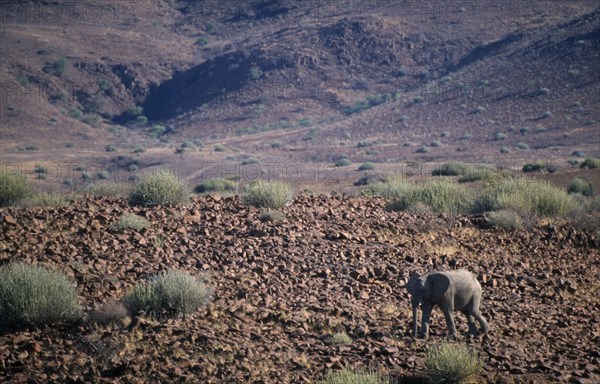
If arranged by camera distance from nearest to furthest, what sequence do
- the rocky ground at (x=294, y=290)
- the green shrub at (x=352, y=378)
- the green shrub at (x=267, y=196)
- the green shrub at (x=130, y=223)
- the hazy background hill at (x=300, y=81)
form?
the green shrub at (x=352, y=378)
the rocky ground at (x=294, y=290)
the green shrub at (x=130, y=223)
the green shrub at (x=267, y=196)
the hazy background hill at (x=300, y=81)

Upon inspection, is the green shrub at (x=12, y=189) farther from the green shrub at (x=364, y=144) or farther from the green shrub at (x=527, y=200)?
the green shrub at (x=364, y=144)

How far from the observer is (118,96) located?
225 feet

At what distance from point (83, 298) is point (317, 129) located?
49704 mm

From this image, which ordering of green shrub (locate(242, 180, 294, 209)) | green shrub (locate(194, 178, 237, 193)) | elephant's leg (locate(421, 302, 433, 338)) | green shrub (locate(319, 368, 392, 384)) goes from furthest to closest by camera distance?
1. green shrub (locate(194, 178, 237, 193))
2. green shrub (locate(242, 180, 294, 209))
3. elephant's leg (locate(421, 302, 433, 338))
4. green shrub (locate(319, 368, 392, 384))

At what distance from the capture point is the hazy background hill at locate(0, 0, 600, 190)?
48.8m

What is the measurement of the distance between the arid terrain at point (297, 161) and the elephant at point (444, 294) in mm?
272

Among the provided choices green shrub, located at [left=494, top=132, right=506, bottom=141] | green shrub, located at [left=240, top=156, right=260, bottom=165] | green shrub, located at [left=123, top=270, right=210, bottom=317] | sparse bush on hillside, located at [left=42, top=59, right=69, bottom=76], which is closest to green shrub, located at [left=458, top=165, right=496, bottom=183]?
green shrub, located at [left=123, top=270, right=210, bottom=317]

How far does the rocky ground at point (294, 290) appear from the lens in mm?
6395

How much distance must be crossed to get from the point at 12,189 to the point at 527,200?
33.4 feet

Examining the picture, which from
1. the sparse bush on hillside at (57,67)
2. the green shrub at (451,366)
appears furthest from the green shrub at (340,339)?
the sparse bush on hillside at (57,67)

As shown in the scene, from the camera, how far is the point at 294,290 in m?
8.37

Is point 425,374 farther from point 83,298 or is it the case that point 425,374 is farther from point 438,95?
point 438,95

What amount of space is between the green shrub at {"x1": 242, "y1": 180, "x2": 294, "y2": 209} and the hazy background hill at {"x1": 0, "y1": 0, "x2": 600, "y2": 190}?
27.0 meters

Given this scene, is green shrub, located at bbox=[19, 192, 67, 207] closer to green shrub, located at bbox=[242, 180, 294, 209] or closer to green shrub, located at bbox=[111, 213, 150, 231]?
green shrub, located at bbox=[111, 213, 150, 231]
